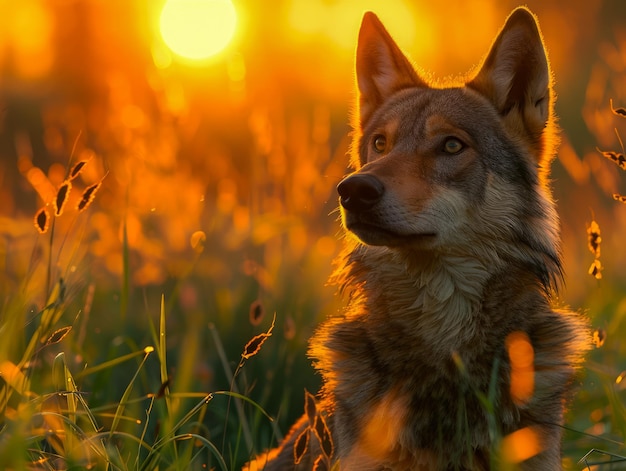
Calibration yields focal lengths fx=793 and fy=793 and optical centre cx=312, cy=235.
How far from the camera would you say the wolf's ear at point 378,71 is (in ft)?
14.9

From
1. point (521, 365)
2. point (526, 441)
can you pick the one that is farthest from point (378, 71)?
point (526, 441)

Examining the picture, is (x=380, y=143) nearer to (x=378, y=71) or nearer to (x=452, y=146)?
(x=452, y=146)

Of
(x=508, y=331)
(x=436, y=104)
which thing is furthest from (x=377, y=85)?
(x=508, y=331)

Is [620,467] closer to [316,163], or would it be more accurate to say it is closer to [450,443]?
[450,443]

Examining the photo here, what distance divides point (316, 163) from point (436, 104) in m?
1.90

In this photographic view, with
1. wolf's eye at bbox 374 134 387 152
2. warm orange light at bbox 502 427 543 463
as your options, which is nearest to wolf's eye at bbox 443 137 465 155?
wolf's eye at bbox 374 134 387 152

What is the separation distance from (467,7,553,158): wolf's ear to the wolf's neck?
85 cm

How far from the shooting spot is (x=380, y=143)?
14.0ft

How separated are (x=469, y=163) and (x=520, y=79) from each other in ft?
2.01

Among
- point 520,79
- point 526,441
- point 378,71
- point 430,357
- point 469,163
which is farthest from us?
point 378,71

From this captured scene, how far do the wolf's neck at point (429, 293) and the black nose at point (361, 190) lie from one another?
540 mm

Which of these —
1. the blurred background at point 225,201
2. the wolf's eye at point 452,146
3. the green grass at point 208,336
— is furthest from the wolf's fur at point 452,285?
the blurred background at point 225,201

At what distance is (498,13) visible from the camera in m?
8.44

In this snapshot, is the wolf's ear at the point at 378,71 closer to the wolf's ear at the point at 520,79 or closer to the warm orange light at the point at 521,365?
the wolf's ear at the point at 520,79
